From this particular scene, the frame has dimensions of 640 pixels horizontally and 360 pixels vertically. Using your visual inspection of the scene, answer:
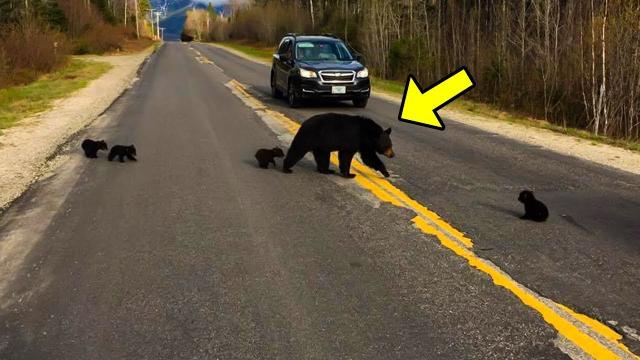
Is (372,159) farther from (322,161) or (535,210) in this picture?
(535,210)

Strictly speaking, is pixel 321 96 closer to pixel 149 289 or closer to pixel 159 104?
pixel 159 104

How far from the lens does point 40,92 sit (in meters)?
20.2

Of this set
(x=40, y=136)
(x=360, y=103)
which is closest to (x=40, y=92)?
(x=40, y=136)

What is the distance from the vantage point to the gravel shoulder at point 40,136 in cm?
781

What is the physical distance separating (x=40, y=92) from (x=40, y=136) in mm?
10115

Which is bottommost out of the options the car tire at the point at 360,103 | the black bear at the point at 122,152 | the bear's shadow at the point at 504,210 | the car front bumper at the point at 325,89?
the bear's shadow at the point at 504,210

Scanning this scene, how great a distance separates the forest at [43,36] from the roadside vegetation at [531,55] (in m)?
16.6

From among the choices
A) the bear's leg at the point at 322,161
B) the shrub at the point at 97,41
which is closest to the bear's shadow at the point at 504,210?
the bear's leg at the point at 322,161

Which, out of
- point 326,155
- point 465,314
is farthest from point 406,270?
point 326,155

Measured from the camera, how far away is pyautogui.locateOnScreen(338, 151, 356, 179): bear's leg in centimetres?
738

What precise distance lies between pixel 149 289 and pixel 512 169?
605cm

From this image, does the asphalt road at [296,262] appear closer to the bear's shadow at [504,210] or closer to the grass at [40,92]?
the bear's shadow at [504,210]

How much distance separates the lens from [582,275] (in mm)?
4438

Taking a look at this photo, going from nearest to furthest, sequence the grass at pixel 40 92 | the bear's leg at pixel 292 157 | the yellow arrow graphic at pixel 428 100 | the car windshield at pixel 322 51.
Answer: the bear's leg at pixel 292 157, the yellow arrow graphic at pixel 428 100, the grass at pixel 40 92, the car windshield at pixel 322 51
